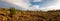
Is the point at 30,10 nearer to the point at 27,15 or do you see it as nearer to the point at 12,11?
the point at 27,15

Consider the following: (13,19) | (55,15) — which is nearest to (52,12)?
(55,15)

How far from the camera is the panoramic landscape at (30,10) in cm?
855

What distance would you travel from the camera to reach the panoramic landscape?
8.55 meters

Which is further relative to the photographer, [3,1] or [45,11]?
[45,11]

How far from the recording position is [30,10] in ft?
30.3

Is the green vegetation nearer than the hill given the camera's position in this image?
No

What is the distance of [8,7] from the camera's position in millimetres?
8617

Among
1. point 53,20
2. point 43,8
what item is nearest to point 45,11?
point 43,8

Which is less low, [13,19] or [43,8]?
[43,8]

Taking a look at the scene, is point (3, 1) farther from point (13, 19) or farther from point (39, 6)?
point (39, 6)

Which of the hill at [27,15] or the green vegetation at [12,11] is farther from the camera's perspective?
the green vegetation at [12,11]

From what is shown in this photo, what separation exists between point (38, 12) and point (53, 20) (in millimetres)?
1192

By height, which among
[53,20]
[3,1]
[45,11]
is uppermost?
[3,1]

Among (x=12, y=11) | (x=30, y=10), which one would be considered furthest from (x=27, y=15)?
(x=12, y=11)
